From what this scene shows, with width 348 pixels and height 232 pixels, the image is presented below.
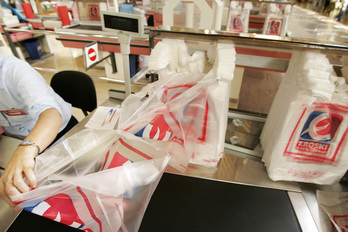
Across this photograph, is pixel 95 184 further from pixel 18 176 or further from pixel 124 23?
pixel 124 23

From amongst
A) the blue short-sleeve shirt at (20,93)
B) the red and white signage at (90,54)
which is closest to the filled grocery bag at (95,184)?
the blue short-sleeve shirt at (20,93)

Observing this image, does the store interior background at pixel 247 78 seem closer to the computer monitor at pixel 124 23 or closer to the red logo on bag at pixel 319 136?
the red logo on bag at pixel 319 136

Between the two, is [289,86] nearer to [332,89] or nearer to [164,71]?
[332,89]

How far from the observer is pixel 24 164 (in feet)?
2.07

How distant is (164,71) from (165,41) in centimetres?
13

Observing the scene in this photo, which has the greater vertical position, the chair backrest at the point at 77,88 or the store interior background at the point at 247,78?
the chair backrest at the point at 77,88

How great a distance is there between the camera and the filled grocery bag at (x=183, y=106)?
0.68 meters

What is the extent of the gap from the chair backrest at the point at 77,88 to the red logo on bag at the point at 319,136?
1.26 m

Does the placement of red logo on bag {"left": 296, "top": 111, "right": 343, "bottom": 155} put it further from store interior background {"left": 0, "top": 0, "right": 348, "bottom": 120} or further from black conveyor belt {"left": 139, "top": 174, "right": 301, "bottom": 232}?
store interior background {"left": 0, "top": 0, "right": 348, "bottom": 120}

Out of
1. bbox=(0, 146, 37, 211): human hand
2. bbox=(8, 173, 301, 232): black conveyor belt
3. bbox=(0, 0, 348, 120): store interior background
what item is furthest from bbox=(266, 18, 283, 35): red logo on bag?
bbox=(0, 146, 37, 211): human hand

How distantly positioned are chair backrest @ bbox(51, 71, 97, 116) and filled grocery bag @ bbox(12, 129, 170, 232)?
2.75ft

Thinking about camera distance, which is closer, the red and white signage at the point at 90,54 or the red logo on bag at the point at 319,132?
the red logo on bag at the point at 319,132

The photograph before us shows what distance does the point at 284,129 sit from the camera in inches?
26.7

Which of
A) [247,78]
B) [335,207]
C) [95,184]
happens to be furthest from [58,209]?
[247,78]
